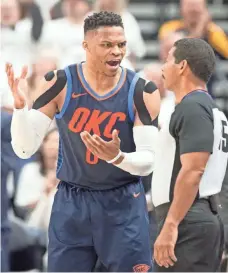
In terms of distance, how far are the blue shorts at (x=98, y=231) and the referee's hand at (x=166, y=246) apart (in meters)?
0.20

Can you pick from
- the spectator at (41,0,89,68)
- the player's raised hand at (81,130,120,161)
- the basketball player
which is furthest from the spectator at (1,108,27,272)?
the spectator at (41,0,89,68)

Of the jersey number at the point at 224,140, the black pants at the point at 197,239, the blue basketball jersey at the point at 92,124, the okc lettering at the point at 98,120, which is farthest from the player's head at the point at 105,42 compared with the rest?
the black pants at the point at 197,239

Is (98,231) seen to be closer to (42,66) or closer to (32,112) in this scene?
(32,112)

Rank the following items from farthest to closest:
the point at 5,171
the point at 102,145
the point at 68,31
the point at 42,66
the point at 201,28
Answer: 1. the point at 68,31
2. the point at 42,66
3. the point at 201,28
4. the point at 5,171
5. the point at 102,145

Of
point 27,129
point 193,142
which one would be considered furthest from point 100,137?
point 193,142

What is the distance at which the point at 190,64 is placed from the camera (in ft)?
14.3

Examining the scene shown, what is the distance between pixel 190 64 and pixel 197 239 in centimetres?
87

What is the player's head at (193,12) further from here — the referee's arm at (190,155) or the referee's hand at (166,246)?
the referee's hand at (166,246)

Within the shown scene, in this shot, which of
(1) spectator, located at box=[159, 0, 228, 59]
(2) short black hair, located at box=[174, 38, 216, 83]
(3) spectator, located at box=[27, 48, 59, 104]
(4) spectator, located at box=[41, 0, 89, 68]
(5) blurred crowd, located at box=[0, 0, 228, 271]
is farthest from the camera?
(4) spectator, located at box=[41, 0, 89, 68]

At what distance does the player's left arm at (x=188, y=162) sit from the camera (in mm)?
4109

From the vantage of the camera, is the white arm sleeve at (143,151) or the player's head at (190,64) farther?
the player's head at (190,64)

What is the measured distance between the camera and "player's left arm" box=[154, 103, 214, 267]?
4109 millimetres

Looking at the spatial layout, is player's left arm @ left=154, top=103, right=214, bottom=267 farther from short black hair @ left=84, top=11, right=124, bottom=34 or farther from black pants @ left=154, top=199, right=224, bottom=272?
short black hair @ left=84, top=11, right=124, bottom=34

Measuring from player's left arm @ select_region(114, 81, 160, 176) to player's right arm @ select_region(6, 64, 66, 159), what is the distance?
396mm
